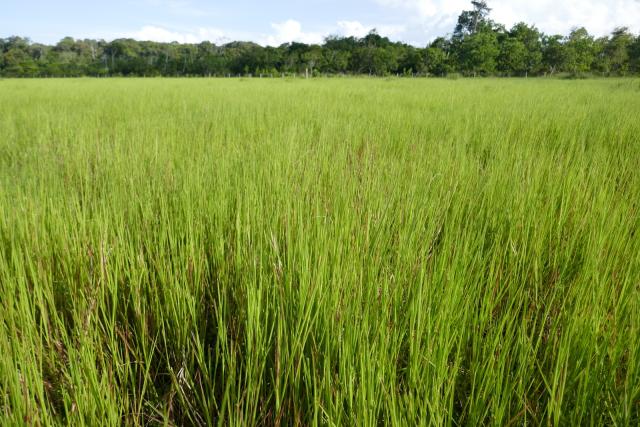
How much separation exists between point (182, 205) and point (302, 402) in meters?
0.71

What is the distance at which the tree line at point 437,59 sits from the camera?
34.0 m

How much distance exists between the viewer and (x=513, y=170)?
1537 mm

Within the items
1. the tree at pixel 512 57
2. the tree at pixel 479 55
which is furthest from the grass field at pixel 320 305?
the tree at pixel 512 57

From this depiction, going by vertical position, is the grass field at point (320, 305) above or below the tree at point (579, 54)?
below

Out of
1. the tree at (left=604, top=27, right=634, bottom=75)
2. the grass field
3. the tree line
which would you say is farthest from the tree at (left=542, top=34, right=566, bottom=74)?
the grass field

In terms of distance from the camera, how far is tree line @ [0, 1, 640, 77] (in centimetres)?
3397

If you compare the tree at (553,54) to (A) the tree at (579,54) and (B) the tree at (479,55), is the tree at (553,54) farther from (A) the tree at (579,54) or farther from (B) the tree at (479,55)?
(B) the tree at (479,55)

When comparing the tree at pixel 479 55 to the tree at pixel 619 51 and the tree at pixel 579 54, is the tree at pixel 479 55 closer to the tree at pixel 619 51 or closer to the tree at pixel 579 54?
the tree at pixel 579 54

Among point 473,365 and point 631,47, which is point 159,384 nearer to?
→ point 473,365

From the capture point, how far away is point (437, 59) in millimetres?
36781

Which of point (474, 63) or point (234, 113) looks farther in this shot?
point (474, 63)

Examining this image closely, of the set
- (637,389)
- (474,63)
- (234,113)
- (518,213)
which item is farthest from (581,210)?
(474,63)

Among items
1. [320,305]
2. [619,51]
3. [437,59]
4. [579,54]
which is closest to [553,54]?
[579,54]

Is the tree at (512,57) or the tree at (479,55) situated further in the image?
the tree at (512,57)
